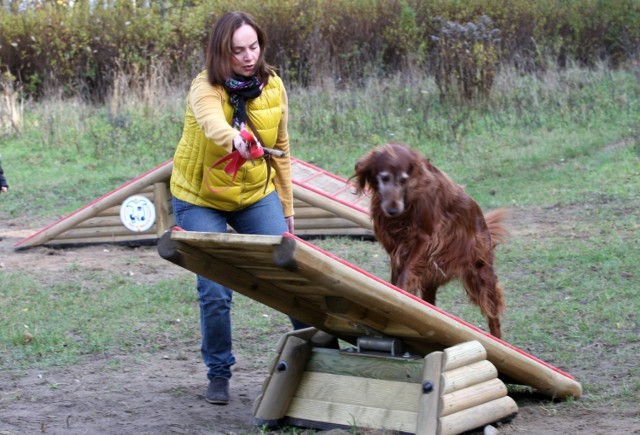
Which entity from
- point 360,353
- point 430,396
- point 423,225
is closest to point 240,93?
point 423,225

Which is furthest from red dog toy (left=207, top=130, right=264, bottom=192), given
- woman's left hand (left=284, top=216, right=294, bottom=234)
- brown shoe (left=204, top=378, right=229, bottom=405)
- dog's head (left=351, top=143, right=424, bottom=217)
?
brown shoe (left=204, top=378, right=229, bottom=405)

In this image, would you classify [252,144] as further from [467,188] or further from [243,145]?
[467,188]

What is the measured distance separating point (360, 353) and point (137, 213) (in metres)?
5.16

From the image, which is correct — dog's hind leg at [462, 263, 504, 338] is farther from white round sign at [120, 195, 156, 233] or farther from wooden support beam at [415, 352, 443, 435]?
white round sign at [120, 195, 156, 233]

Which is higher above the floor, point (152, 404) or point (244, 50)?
point (244, 50)

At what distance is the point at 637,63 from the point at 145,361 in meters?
13.7

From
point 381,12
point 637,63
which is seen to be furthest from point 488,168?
point 381,12

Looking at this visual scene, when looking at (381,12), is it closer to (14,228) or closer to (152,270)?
(14,228)

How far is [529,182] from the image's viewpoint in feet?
37.8

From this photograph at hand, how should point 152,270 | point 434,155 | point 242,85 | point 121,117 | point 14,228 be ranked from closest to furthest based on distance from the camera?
point 242,85, point 152,270, point 14,228, point 434,155, point 121,117

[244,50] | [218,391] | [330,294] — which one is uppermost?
[244,50]

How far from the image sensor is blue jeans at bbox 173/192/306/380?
15.3 ft

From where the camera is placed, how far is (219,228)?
15.4ft

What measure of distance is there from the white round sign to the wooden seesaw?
183 inches
